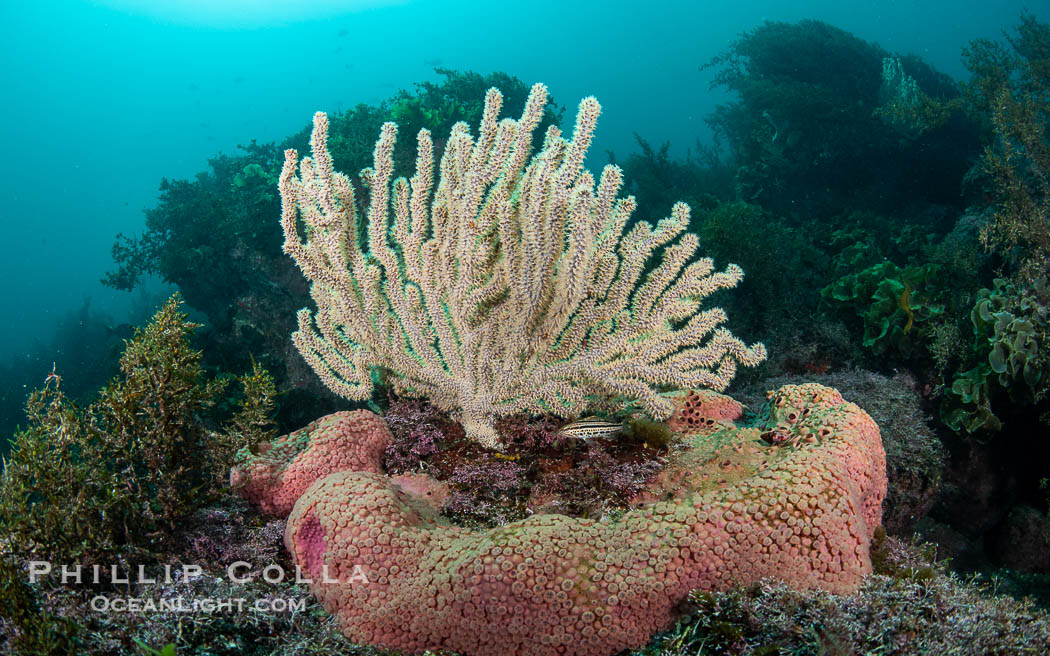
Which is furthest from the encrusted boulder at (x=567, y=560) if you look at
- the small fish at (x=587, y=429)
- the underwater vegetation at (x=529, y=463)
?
the small fish at (x=587, y=429)

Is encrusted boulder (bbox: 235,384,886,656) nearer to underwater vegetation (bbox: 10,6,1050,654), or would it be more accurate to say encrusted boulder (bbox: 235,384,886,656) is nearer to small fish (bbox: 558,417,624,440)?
underwater vegetation (bbox: 10,6,1050,654)

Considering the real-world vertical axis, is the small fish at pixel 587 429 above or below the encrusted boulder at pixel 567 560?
above

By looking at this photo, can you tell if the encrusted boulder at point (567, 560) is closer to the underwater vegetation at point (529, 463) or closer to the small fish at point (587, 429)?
the underwater vegetation at point (529, 463)

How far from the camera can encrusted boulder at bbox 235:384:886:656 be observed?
2.48 m

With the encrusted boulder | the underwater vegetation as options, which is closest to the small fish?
the underwater vegetation

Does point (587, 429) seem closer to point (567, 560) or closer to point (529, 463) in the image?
point (529, 463)

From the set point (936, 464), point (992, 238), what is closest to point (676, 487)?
point (936, 464)

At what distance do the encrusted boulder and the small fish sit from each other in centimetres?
82

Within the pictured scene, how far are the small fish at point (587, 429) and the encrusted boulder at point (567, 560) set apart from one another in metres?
Result: 0.82

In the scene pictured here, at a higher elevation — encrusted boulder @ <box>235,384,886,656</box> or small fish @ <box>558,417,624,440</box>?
small fish @ <box>558,417,624,440</box>

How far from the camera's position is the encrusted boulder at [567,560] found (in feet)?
8.14

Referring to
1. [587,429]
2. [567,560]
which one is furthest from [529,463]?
[567,560]

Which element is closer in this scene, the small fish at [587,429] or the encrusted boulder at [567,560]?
the encrusted boulder at [567,560]

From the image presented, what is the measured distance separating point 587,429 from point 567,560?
1.13 meters
